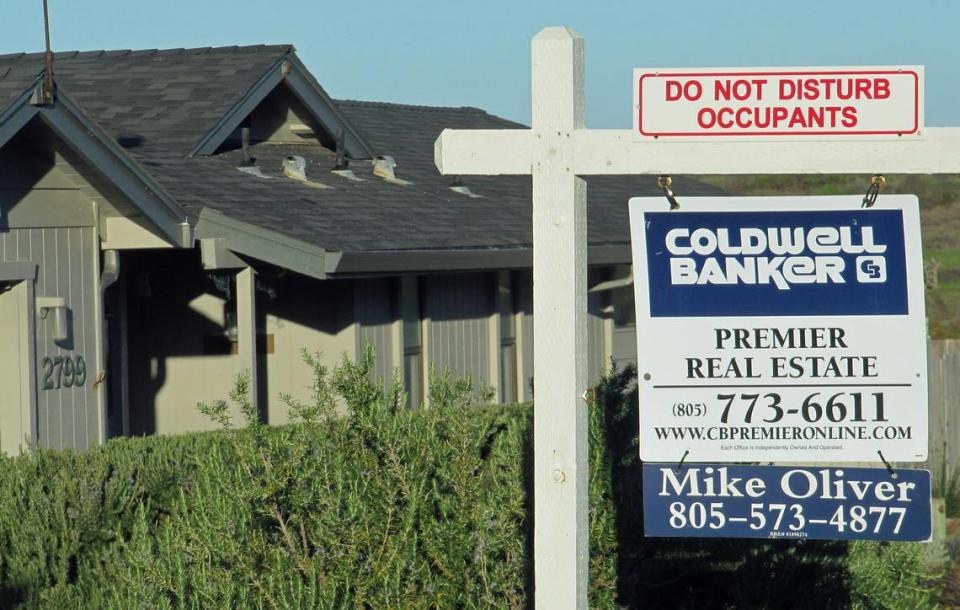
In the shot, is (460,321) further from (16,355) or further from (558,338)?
(558,338)

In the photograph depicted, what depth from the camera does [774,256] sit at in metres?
4.59

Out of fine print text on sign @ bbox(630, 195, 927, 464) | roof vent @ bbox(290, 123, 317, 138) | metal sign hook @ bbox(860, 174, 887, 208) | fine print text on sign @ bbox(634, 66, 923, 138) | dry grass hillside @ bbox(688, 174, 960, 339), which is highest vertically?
dry grass hillside @ bbox(688, 174, 960, 339)

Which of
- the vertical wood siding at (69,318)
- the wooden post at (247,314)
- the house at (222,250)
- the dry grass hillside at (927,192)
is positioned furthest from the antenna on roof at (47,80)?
the dry grass hillside at (927,192)

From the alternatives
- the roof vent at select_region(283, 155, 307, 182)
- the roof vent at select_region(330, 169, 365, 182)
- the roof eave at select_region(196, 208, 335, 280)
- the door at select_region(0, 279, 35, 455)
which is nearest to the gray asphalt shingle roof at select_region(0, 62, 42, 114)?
the door at select_region(0, 279, 35, 455)

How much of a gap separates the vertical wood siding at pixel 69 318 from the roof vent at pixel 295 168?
2796 millimetres

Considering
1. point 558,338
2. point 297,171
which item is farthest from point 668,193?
point 297,171

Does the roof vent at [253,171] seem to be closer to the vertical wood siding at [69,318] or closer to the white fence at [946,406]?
the vertical wood siding at [69,318]

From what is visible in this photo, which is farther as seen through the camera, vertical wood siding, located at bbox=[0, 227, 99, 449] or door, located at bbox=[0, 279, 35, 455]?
vertical wood siding, located at bbox=[0, 227, 99, 449]

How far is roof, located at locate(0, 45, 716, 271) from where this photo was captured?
11.8 meters

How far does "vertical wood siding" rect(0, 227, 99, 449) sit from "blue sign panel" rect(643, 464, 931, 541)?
23.9ft

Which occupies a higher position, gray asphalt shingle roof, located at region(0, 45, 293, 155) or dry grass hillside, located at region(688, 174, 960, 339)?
dry grass hillside, located at region(688, 174, 960, 339)

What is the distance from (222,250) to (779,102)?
7.55 metres

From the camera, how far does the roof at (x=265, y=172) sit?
1179 centimetres

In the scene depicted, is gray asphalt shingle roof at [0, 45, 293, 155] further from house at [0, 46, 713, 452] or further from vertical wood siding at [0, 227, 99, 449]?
vertical wood siding at [0, 227, 99, 449]
